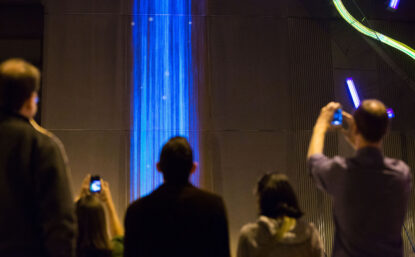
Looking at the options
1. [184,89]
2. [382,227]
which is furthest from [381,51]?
[382,227]

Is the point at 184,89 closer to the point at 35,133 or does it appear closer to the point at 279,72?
the point at 279,72

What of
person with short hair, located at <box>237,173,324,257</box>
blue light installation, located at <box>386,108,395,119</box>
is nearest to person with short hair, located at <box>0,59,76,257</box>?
person with short hair, located at <box>237,173,324,257</box>

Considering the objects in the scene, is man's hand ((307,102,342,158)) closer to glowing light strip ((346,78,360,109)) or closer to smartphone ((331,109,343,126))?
smartphone ((331,109,343,126))

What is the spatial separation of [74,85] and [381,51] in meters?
4.31

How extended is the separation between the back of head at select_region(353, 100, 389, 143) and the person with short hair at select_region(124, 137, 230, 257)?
698mm

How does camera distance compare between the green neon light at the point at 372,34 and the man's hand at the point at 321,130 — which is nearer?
the man's hand at the point at 321,130

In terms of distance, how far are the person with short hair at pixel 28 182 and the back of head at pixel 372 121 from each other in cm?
124

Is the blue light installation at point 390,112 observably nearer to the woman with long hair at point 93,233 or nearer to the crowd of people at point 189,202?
the crowd of people at point 189,202

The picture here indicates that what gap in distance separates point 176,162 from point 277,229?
23.9 inches

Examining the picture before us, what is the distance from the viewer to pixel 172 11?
633 centimetres

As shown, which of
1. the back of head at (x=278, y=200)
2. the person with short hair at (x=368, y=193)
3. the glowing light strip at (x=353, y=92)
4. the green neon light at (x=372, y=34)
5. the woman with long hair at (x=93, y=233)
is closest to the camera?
the person with short hair at (x=368, y=193)

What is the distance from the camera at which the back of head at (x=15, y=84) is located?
5.57 ft

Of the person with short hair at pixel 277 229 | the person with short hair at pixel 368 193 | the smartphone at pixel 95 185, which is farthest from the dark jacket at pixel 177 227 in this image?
the smartphone at pixel 95 185

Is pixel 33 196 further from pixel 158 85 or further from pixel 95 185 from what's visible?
pixel 158 85
